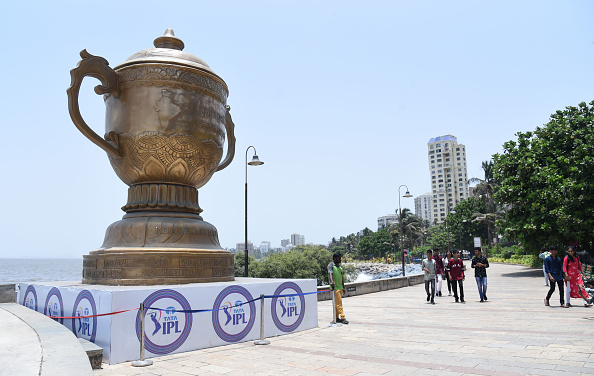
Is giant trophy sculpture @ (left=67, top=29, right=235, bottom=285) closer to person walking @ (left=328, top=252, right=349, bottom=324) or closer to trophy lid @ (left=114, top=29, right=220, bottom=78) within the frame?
trophy lid @ (left=114, top=29, right=220, bottom=78)

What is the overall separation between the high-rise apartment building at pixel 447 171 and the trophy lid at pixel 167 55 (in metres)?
115

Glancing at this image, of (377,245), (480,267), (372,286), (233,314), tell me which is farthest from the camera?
(377,245)

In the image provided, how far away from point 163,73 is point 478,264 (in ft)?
31.1

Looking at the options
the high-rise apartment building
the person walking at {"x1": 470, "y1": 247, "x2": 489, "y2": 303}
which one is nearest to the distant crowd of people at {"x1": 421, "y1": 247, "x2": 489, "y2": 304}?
the person walking at {"x1": 470, "y1": 247, "x2": 489, "y2": 303}

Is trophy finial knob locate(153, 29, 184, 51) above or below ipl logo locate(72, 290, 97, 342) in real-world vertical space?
above

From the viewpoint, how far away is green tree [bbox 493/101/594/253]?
2095 cm

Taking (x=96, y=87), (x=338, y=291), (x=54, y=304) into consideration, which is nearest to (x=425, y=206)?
(x=338, y=291)

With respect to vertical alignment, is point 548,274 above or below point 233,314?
above

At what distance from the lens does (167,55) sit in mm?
7777

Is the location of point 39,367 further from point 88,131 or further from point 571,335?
point 571,335

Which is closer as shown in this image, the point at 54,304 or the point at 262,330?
the point at 262,330

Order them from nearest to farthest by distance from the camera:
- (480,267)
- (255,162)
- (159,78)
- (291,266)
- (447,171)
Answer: (159,78) → (480,267) → (255,162) → (291,266) → (447,171)

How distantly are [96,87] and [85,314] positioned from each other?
3914 millimetres

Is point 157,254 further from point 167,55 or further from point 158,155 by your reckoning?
point 167,55
